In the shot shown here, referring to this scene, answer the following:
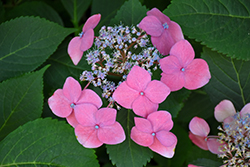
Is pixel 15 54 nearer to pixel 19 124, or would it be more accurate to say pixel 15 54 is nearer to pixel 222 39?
pixel 19 124

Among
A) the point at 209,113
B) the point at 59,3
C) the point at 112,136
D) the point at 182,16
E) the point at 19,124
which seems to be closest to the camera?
the point at 112,136

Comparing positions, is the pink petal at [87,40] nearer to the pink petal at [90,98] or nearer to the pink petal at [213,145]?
the pink petal at [90,98]

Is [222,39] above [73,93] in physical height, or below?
above

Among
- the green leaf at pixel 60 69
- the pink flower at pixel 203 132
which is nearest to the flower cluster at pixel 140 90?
the pink flower at pixel 203 132

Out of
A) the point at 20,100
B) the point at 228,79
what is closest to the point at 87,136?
the point at 20,100

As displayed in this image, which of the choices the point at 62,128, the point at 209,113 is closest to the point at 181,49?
the point at 62,128

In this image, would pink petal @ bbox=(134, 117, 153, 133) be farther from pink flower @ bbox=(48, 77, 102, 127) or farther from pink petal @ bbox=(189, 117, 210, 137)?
pink petal @ bbox=(189, 117, 210, 137)

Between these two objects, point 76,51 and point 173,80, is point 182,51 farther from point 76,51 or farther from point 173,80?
point 76,51

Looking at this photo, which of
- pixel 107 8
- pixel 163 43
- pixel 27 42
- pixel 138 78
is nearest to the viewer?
pixel 138 78
